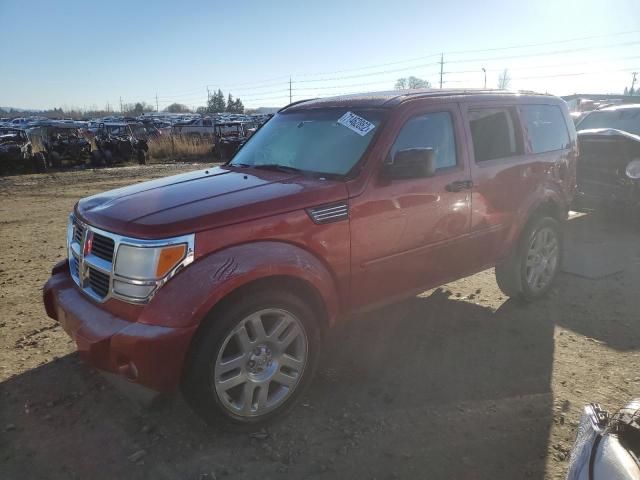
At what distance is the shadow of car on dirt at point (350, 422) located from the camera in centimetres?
253

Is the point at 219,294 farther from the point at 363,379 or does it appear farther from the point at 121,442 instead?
the point at 363,379

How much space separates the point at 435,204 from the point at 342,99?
114cm

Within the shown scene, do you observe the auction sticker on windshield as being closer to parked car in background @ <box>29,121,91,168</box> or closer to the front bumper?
the front bumper

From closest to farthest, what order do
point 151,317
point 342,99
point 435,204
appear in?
point 151,317
point 435,204
point 342,99

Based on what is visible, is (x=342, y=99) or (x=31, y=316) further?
(x=31, y=316)

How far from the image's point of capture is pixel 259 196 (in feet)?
9.25

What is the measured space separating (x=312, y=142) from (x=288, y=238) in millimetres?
1069

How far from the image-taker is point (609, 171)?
283 inches

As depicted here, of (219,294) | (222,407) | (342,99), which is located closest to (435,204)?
(342,99)

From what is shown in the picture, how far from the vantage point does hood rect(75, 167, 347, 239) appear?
253cm

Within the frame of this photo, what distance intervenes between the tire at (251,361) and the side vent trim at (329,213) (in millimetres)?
479

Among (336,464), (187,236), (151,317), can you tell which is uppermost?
(187,236)

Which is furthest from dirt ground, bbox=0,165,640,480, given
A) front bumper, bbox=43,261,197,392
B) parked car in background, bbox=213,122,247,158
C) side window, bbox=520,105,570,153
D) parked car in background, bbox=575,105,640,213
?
parked car in background, bbox=213,122,247,158

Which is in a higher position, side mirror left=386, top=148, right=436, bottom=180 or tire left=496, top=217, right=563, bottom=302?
side mirror left=386, top=148, right=436, bottom=180
